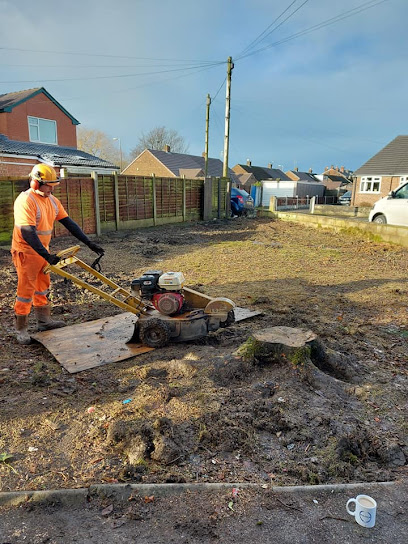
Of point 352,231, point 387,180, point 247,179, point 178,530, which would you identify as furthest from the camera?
point 247,179

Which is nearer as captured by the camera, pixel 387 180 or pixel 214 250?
pixel 214 250

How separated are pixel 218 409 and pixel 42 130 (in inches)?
955

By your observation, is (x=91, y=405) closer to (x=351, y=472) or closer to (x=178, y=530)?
(x=178, y=530)

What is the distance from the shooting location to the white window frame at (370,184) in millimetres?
28328

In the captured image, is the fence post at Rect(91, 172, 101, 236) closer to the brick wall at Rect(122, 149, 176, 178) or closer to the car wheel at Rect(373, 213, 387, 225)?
the car wheel at Rect(373, 213, 387, 225)

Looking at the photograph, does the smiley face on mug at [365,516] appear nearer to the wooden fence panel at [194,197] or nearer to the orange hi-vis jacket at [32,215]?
the orange hi-vis jacket at [32,215]

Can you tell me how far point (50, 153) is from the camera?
20922mm

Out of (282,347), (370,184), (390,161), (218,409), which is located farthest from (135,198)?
(390,161)

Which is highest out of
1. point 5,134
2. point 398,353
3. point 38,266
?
point 5,134

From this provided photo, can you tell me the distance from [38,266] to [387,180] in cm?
2830

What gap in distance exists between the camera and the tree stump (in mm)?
3615

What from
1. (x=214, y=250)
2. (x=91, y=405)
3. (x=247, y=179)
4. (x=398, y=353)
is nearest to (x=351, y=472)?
(x=91, y=405)

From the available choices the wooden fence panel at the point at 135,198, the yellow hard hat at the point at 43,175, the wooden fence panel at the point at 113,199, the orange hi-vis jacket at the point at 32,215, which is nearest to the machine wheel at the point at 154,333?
the orange hi-vis jacket at the point at 32,215

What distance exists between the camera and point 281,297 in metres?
6.39
